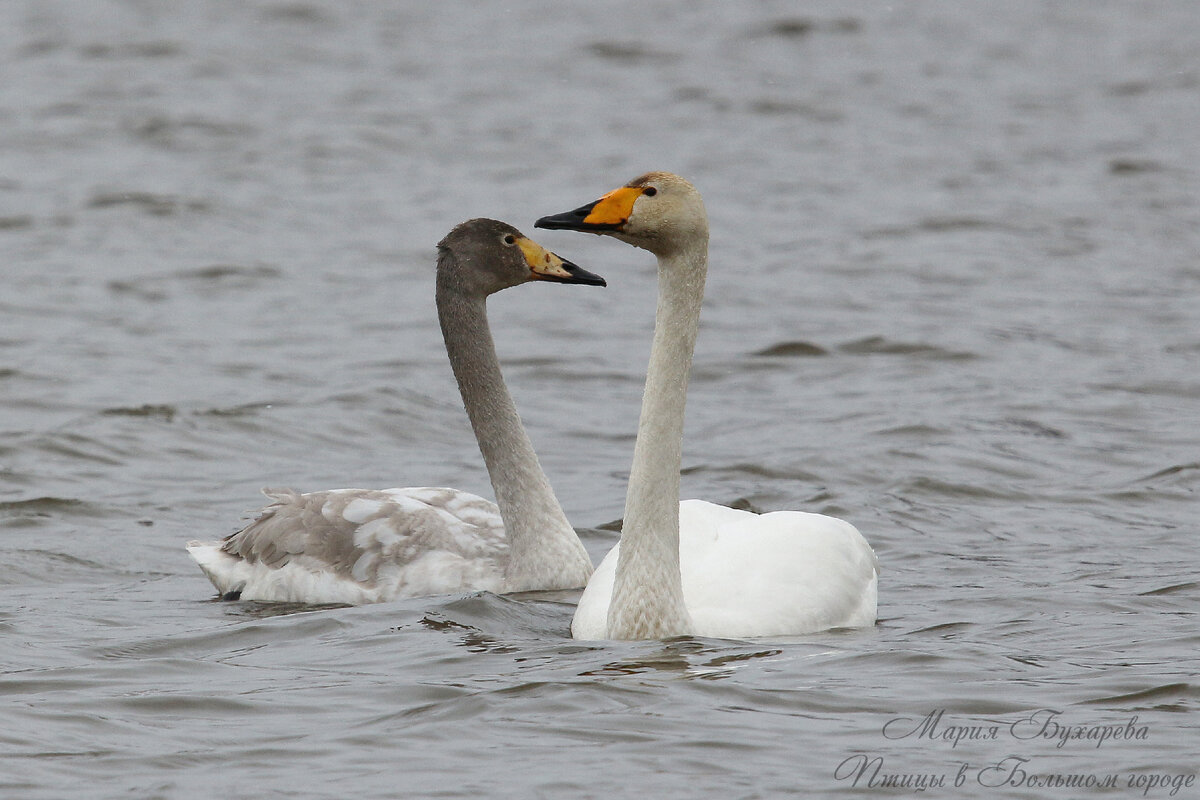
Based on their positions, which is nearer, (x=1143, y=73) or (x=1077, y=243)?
(x=1077, y=243)

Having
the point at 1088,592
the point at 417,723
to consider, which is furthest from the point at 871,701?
the point at 1088,592

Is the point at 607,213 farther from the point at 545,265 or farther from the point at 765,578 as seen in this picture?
the point at 545,265

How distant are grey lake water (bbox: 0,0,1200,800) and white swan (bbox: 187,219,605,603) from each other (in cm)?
28

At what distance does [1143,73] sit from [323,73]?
12.1 m

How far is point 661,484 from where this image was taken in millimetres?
7125

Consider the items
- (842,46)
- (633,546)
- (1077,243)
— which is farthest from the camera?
(842,46)

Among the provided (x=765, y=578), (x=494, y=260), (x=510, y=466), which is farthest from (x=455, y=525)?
(x=765, y=578)

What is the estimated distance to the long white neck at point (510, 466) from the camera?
346 inches

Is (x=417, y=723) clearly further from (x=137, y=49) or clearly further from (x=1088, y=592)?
(x=137, y=49)

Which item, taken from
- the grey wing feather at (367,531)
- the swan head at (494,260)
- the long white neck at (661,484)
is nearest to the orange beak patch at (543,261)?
the swan head at (494,260)

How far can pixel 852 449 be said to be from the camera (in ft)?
40.2

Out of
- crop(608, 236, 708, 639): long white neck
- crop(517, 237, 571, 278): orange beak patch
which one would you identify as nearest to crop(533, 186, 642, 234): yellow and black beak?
crop(608, 236, 708, 639): long white neck

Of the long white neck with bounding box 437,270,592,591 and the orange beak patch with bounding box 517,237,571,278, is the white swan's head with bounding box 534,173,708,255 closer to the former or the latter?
the orange beak patch with bounding box 517,237,571,278

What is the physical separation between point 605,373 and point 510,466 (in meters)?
5.93
